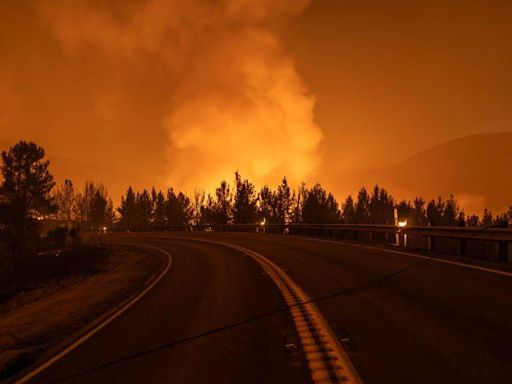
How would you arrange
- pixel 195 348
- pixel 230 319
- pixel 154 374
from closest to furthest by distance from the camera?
1. pixel 154 374
2. pixel 195 348
3. pixel 230 319

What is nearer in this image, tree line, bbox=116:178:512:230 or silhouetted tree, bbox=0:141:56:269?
silhouetted tree, bbox=0:141:56:269

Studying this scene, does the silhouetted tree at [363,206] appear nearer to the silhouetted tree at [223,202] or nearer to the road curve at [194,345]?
the silhouetted tree at [223,202]

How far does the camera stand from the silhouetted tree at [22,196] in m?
49.2

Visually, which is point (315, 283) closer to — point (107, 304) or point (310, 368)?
point (107, 304)

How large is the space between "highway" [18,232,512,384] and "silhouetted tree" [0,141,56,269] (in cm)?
4532

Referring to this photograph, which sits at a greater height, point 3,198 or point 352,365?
point 3,198

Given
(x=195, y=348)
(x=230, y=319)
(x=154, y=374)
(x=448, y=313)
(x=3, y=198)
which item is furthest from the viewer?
(x=3, y=198)

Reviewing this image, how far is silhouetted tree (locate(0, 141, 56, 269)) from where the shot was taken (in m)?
49.2

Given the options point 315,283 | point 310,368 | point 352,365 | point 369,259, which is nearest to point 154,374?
point 310,368

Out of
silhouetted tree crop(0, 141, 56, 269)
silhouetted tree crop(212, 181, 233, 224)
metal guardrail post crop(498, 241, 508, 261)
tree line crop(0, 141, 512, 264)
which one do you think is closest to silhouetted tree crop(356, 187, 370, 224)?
tree line crop(0, 141, 512, 264)

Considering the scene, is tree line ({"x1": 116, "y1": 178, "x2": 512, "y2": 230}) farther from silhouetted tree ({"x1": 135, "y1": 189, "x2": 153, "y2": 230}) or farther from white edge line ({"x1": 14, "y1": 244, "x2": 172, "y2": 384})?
white edge line ({"x1": 14, "y1": 244, "x2": 172, "y2": 384})

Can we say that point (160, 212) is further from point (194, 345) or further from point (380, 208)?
point (194, 345)

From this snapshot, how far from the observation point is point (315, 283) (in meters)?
10.6

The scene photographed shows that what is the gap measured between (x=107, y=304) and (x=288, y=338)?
6341 millimetres
